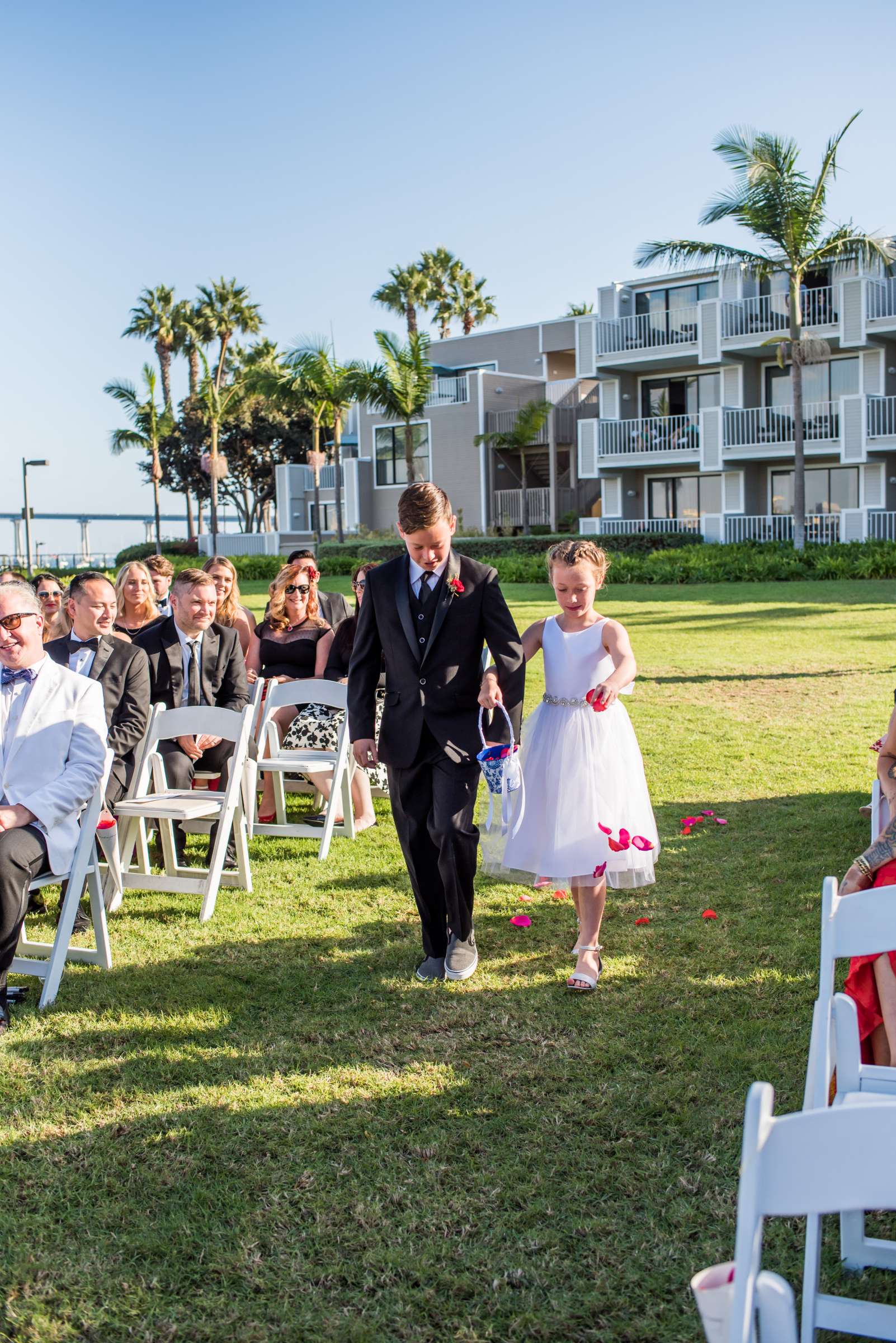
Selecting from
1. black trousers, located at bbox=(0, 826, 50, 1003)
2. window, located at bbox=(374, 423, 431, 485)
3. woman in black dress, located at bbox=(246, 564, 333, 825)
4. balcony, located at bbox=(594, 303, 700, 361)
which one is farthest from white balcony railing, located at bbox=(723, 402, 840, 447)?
black trousers, located at bbox=(0, 826, 50, 1003)

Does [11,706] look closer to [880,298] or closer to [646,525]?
[880,298]

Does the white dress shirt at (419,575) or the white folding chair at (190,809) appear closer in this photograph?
the white dress shirt at (419,575)

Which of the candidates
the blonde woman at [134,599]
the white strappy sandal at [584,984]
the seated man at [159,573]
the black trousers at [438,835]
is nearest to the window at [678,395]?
the seated man at [159,573]

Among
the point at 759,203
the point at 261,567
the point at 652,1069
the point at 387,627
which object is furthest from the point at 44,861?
the point at 261,567

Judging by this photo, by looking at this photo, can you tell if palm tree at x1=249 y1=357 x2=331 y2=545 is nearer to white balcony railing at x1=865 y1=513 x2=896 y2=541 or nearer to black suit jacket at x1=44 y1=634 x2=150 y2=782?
white balcony railing at x1=865 y1=513 x2=896 y2=541

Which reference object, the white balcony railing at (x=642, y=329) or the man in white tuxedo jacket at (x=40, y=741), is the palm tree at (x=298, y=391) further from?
the man in white tuxedo jacket at (x=40, y=741)

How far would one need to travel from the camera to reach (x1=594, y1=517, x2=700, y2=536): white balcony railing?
35.5 metres

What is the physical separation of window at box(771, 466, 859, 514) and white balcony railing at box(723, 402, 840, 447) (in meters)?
1.70

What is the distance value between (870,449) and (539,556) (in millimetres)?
9192

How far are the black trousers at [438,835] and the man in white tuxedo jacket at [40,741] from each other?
138 centimetres

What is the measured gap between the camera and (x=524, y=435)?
4034cm

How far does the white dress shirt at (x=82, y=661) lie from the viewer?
639 centimetres

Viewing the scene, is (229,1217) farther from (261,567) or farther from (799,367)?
(261,567)

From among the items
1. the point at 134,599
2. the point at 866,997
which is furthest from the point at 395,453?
the point at 866,997
